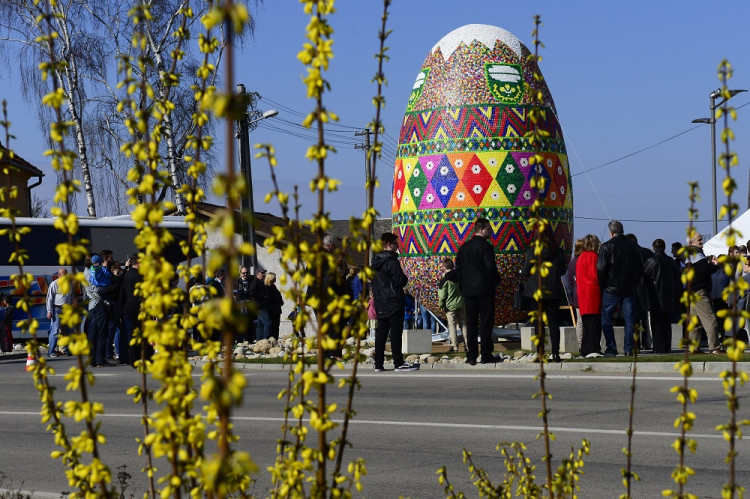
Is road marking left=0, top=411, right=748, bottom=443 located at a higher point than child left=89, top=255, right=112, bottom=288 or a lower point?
lower

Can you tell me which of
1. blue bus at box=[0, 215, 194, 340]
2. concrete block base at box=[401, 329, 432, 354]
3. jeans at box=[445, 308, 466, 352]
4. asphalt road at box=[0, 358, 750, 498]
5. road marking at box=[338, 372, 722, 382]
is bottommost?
asphalt road at box=[0, 358, 750, 498]

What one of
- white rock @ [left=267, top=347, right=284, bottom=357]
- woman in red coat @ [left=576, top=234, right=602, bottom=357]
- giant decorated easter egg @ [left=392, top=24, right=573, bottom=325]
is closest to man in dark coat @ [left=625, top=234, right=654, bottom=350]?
woman in red coat @ [left=576, top=234, right=602, bottom=357]

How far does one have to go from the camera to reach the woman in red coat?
50.4 feet

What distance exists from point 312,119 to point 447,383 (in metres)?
9.96

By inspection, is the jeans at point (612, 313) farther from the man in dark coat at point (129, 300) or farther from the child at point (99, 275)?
the child at point (99, 275)

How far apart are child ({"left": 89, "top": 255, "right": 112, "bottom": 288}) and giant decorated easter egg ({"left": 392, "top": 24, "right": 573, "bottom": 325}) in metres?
5.59

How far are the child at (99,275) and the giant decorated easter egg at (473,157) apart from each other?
18.3 ft

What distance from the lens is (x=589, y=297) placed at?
605 inches

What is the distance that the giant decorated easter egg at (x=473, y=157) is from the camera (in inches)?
778

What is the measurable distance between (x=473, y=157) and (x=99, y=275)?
21.6ft

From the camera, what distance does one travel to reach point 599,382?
41.3 ft

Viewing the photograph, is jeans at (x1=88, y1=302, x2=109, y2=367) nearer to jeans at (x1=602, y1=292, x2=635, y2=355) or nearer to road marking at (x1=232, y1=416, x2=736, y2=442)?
jeans at (x1=602, y1=292, x2=635, y2=355)

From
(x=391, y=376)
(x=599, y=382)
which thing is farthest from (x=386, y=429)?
(x=391, y=376)

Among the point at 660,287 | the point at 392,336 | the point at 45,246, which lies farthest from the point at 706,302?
the point at 45,246
